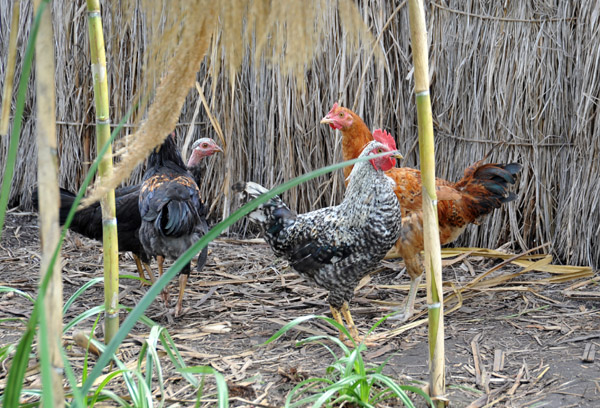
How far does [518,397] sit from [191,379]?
4.52 feet

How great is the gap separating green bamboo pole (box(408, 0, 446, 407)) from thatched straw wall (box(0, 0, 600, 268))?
2047mm

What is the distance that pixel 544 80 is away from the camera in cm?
446

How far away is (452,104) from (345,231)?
6.59 ft

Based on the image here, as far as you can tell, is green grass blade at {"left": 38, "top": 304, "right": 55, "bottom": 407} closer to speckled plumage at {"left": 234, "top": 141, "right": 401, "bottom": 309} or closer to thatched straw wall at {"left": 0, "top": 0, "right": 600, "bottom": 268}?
speckled plumage at {"left": 234, "top": 141, "right": 401, "bottom": 309}

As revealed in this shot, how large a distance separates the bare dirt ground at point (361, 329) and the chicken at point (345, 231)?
338mm

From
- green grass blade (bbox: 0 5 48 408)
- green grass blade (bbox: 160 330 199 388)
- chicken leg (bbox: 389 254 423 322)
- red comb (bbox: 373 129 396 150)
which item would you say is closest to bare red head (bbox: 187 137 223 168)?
red comb (bbox: 373 129 396 150)

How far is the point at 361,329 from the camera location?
3.61 metres

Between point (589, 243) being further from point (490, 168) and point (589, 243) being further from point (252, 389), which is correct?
point (252, 389)

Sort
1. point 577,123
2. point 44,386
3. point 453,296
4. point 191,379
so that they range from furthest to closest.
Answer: point 577,123 < point 453,296 < point 191,379 < point 44,386

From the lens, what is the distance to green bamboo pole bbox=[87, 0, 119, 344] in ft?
7.04

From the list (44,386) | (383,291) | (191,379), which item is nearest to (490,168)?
(383,291)

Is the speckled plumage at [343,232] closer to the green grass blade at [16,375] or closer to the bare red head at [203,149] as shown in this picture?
the bare red head at [203,149]

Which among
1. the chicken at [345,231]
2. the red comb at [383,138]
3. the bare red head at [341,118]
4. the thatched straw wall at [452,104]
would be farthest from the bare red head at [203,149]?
the red comb at [383,138]

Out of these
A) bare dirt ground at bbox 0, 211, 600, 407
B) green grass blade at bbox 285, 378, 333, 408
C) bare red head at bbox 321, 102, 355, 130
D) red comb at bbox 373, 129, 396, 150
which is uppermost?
bare red head at bbox 321, 102, 355, 130
